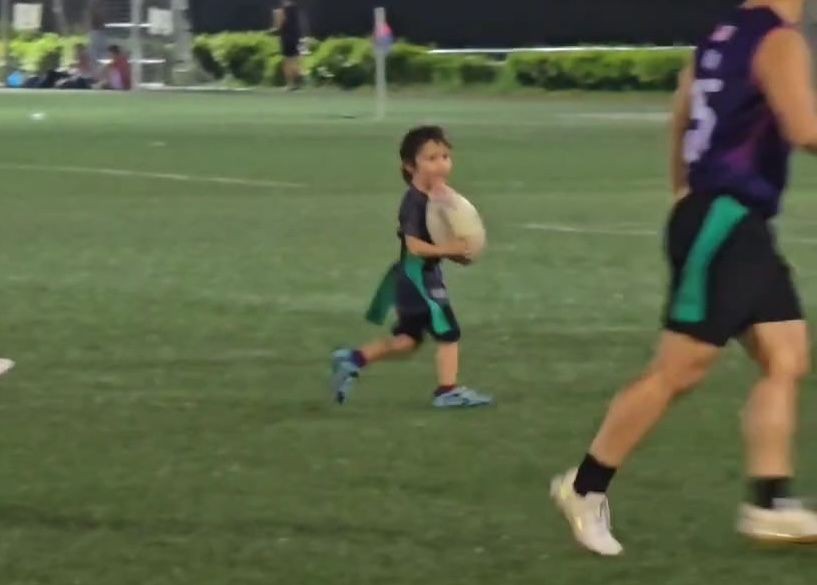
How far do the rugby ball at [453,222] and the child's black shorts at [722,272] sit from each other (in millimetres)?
2478

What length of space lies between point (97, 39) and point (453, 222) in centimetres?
4201

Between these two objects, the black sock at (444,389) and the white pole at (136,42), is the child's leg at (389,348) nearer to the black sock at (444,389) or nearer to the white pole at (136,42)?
the black sock at (444,389)

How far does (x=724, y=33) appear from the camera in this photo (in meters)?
6.18

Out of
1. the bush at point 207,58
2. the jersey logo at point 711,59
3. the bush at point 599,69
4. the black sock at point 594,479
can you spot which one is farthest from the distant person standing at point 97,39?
the jersey logo at point 711,59

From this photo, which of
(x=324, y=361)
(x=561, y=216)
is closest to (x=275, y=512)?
(x=324, y=361)

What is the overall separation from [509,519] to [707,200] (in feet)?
3.45

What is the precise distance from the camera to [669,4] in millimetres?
53344

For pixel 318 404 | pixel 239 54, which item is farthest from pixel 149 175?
pixel 239 54

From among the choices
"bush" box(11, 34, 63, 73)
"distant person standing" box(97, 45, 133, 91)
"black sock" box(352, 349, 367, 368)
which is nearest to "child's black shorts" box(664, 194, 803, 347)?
"black sock" box(352, 349, 367, 368)

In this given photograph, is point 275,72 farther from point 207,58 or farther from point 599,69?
point 599,69

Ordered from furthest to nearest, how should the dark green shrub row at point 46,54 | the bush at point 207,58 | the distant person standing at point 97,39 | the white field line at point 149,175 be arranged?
the dark green shrub row at point 46,54 → the bush at point 207,58 → the distant person standing at point 97,39 → the white field line at point 149,175

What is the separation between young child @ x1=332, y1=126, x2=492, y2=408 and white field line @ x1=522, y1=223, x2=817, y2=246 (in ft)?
22.6

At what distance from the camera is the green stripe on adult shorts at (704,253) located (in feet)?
20.1

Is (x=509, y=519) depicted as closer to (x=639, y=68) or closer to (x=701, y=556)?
(x=701, y=556)
